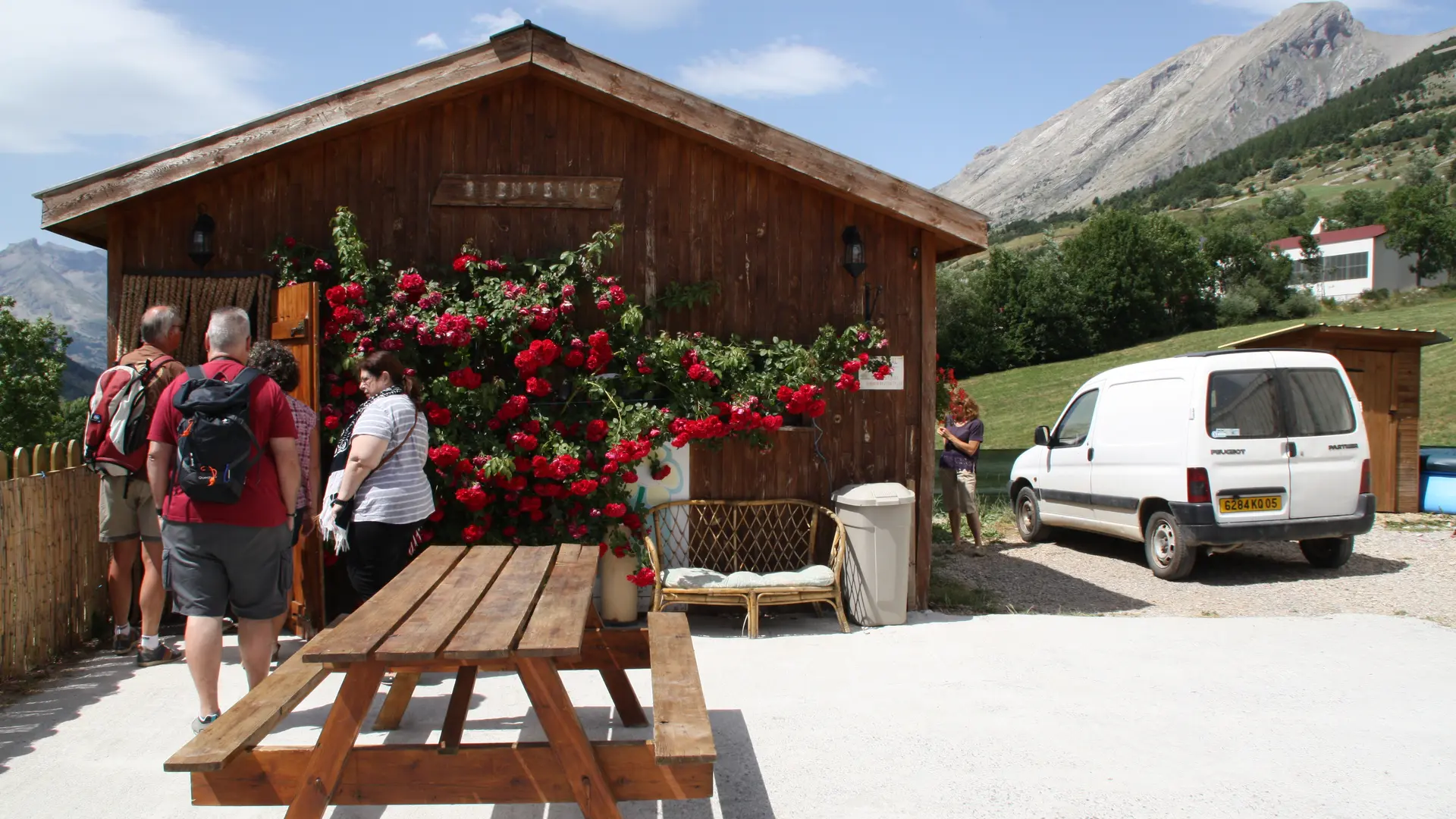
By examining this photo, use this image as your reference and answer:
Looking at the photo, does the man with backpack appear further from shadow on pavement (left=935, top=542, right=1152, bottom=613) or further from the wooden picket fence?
shadow on pavement (left=935, top=542, right=1152, bottom=613)

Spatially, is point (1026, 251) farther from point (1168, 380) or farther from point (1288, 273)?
point (1168, 380)

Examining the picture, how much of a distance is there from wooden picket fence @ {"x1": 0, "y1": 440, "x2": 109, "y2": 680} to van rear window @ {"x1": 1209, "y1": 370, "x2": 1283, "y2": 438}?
8.53 m

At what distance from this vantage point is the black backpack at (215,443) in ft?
14.1

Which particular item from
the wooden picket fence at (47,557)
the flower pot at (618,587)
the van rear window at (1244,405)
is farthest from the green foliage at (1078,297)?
the wooden picket fence at (47,557)

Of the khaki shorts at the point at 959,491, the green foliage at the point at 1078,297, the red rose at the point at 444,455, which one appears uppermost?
the green foliage at the point at 1078,297

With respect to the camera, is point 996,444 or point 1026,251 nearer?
point 996,444

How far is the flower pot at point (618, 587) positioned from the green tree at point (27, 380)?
33.8m

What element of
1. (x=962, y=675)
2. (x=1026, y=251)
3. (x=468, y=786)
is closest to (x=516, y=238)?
(x=962, y=675)

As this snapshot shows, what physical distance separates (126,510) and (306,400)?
1153 millimetres

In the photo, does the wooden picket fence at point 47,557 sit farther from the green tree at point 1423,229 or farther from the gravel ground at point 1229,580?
the green tree at point 1423,229

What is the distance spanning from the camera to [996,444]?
3073cm

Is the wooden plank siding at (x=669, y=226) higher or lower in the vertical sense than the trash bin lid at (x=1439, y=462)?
higher

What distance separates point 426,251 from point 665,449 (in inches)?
84.6

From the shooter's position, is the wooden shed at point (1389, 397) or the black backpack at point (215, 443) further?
the wooden shed at point (1389, 397)
